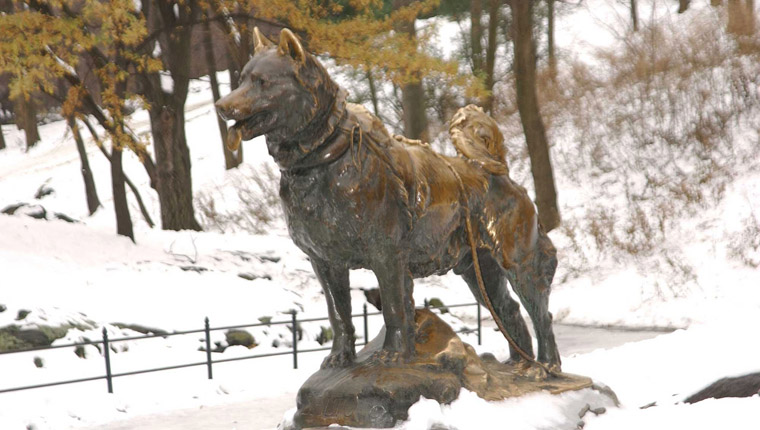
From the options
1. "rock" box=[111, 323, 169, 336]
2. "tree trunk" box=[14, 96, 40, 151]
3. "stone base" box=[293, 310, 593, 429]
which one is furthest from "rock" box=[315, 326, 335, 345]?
"tree trunk" box=[14, 96, 40, 151]

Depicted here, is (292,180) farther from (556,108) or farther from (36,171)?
(36,171)

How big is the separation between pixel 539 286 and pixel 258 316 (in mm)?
7018

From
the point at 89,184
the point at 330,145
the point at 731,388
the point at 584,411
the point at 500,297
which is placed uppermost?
the point at 330,145

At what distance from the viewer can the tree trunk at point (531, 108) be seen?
15719mm

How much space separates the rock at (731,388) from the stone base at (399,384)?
173 centimetres

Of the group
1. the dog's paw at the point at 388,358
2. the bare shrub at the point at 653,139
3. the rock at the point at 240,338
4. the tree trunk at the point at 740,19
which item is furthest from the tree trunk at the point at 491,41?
the dog's paw at the point at 388,358

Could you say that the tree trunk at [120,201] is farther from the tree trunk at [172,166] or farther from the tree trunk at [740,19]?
the tree trunk at [740,19]

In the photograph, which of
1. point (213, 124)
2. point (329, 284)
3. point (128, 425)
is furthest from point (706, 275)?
point (213, 124)

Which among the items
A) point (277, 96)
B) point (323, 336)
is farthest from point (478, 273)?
point (323, 336)

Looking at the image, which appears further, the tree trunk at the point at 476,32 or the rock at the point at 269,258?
the tree trunk at the point at 476,32

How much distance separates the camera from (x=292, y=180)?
15.2 ft

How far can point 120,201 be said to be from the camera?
15.4 m

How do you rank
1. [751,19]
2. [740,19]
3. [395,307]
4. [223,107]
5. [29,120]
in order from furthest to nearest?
1. [29,120]
2. [740,19]
3. [751,19]
4. [395,307]
5. [223,107]

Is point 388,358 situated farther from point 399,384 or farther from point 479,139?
point 479,139
